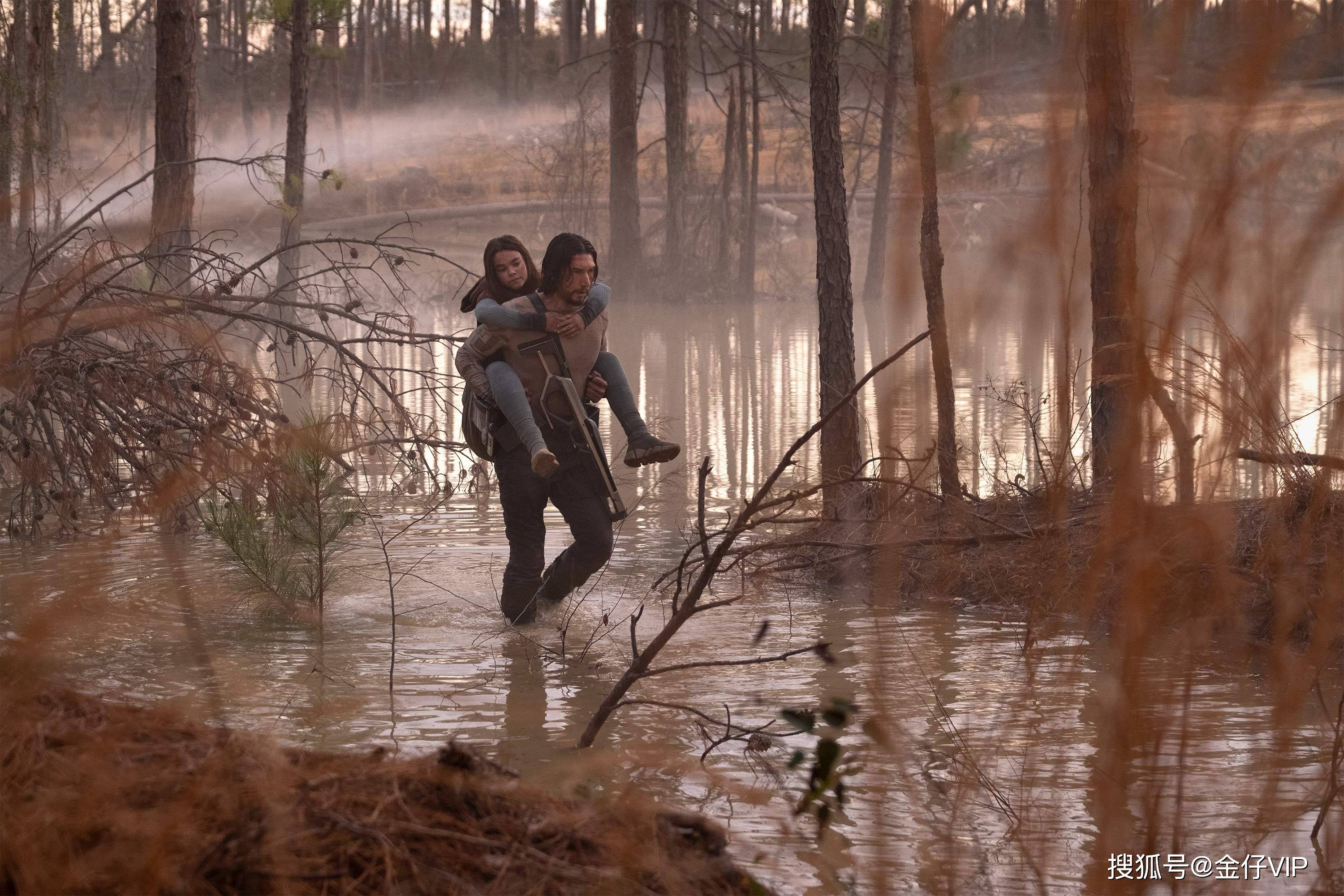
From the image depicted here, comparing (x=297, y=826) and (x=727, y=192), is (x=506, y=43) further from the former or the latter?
(x=297, y=826)

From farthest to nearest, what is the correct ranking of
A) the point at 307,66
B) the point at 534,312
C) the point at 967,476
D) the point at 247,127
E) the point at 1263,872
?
the point at 247,127 → the point at 307,66 → the point at 967,476 → the point at 534,312 → the point at 1263,872

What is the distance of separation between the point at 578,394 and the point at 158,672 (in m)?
2.03

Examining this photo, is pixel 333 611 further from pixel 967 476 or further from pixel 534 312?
pixel 967 476

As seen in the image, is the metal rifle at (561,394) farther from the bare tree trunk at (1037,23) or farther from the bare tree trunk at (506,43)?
the bare tree trunk at (506,43)

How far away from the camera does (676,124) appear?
28547 mm

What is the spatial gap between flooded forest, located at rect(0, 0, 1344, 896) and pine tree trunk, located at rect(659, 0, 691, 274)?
14861 mm

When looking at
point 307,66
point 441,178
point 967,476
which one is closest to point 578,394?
point 967,476

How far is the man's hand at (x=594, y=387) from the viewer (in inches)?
A: 238

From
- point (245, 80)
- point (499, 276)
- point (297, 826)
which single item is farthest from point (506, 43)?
point (297, 826)

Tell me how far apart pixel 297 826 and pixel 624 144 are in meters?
26.7

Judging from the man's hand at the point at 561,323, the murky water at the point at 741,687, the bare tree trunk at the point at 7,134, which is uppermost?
the bare tree trunk at the point at 7,134

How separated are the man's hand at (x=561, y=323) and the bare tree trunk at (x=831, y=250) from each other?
7.93 feet

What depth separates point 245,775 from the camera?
2.62 meters

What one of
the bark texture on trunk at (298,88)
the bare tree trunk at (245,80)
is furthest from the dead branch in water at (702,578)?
the bare tree trunk at (245,80)
